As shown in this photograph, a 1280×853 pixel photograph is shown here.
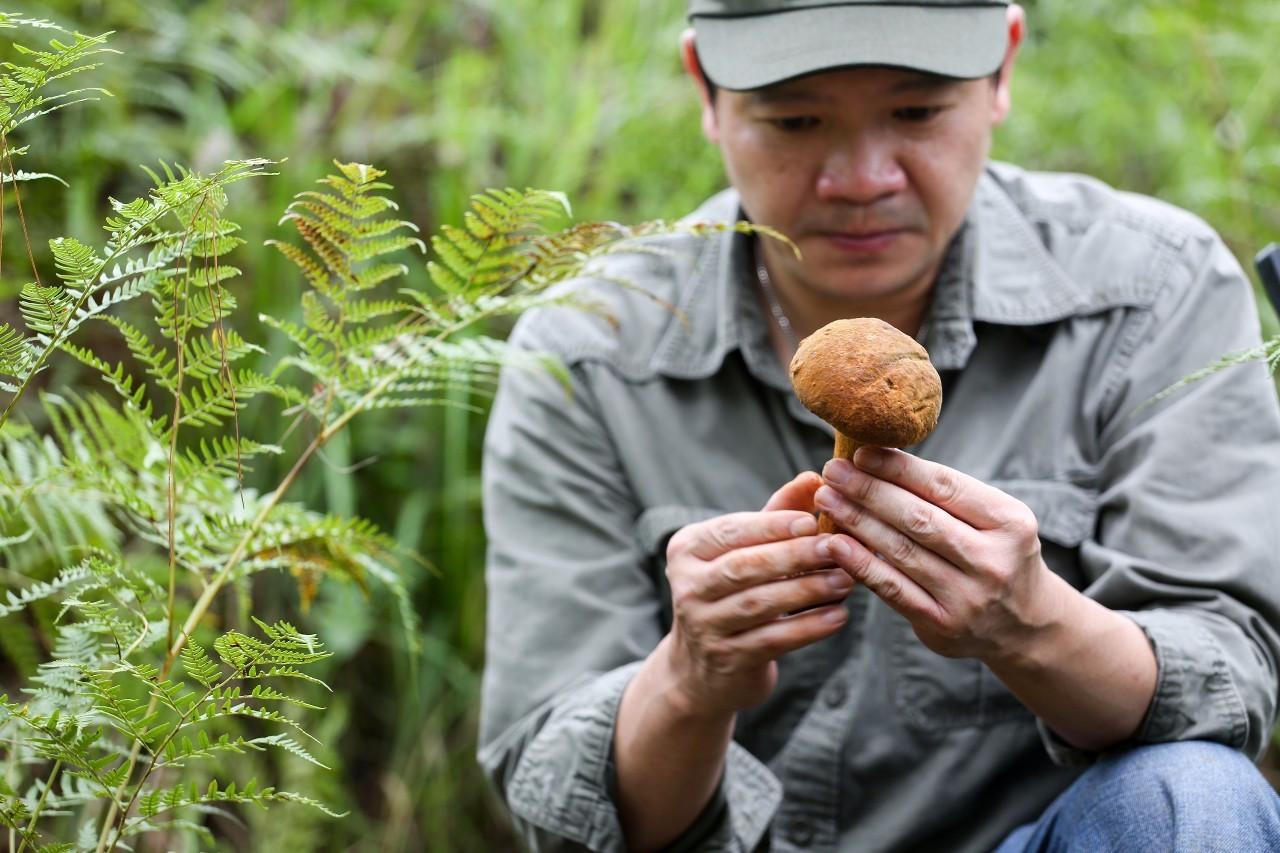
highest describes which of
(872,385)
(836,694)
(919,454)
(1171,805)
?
(872,385)

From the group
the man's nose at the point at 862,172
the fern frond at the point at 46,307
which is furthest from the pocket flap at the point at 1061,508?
the fern frond at the point at 46,307

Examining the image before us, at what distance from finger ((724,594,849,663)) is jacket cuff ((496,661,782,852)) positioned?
1.08 feet

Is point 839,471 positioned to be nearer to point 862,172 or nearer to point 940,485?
point 940,485

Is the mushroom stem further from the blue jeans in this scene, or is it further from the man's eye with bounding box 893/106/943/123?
the man's eye with bounding box 893/106/943/123

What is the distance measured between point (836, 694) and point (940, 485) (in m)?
0.66

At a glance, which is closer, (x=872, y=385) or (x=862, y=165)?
(x=872, y=385)

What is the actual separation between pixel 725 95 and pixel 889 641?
78 centimetres

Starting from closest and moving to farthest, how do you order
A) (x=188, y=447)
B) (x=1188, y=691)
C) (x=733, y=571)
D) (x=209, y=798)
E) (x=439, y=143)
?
(x=209, y=798)
(x=188, y=447)
(x=733, y=571)
(x=1188, y=691)
(x=439, y=143)

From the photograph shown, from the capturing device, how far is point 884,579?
1.15m

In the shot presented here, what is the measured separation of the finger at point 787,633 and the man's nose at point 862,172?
55cm

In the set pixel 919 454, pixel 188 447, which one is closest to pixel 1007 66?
pixel 919 454

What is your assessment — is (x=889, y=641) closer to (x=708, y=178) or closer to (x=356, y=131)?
(x=708, y=178)

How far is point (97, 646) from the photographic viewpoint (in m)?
0.98

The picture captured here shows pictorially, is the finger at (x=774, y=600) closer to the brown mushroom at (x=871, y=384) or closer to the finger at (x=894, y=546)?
the finger at (x=894, y=546)
